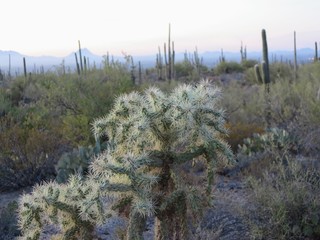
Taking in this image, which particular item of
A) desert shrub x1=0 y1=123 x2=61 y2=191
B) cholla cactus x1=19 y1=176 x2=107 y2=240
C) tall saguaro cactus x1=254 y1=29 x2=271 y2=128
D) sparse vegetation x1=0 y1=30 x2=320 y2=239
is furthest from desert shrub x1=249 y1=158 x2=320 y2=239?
tall saguaro cactus x1=254 y1=29 x2=271 y2=128

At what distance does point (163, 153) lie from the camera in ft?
11.3

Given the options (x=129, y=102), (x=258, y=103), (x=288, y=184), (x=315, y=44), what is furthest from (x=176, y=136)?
(x=315, y=44)

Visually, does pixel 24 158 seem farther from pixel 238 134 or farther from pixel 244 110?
pixel 244 110

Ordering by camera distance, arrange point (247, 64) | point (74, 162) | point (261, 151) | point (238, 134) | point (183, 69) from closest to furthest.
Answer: point (74, 162), point (261, 151), point (238, 134), point (183, 69), point (247, 64)

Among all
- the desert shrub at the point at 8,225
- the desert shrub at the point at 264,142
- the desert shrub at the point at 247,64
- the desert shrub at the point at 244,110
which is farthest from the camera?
the desert shrub at the point at 247,64

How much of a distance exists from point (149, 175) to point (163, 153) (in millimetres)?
253

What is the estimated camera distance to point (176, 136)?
11.2ft

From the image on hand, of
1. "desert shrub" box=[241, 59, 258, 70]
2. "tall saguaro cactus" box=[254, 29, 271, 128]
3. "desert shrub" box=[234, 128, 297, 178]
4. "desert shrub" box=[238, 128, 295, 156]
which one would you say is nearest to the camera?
"desert shrub" box=[234, 128, 297, 178]

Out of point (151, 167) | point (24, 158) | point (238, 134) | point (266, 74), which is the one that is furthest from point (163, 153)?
point (266, 74)

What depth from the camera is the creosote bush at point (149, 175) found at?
3.15 m

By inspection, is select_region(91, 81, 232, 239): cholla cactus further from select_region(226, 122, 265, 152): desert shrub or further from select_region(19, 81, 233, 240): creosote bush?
select_region(226, 122, 265, 152): desert shrub

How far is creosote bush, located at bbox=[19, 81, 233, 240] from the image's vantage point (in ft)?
10.3

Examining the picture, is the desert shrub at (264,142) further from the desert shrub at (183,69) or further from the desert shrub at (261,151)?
the desert shrub at (183,69)

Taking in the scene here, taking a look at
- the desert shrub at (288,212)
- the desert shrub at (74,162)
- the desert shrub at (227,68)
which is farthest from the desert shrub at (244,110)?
the desert shrub at (227,68)
